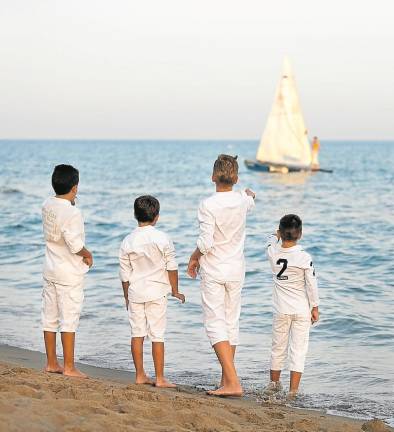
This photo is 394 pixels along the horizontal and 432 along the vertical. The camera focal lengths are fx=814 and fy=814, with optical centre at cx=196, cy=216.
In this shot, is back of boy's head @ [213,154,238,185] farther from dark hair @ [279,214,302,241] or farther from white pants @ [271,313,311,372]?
white pants @ [271,313,311,372]

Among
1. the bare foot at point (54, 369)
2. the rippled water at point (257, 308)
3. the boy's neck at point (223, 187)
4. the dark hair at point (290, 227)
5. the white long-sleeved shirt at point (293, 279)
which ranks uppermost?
the boy's neck at point (223, 187)

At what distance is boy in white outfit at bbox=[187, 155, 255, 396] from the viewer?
5535 mm

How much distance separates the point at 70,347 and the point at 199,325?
120 inches

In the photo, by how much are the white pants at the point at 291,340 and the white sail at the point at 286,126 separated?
4356cm

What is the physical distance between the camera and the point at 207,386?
6211 millimetres

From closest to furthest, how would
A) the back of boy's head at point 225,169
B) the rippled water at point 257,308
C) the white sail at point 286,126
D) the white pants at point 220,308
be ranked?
1. the back of boy's head at point 225,169
2. the white pants at point 220,308
3. the rippled water at point 257,308
4. the white sail at point 286,126

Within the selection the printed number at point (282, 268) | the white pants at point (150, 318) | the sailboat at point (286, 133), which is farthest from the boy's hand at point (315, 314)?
the sailboat at point (286, 133)

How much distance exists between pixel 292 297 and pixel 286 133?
4387cm

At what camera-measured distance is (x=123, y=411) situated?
14.4 ft

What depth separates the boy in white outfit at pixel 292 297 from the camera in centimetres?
581

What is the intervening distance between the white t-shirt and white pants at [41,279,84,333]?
0.18ft

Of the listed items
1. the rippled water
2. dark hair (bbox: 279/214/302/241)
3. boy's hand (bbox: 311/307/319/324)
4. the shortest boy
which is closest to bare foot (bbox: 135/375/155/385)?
the shortest boy

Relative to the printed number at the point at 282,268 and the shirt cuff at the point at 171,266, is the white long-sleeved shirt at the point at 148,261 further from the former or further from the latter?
the printed number at the point at 282,268

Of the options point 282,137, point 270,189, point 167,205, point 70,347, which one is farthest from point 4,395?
point 282,137
